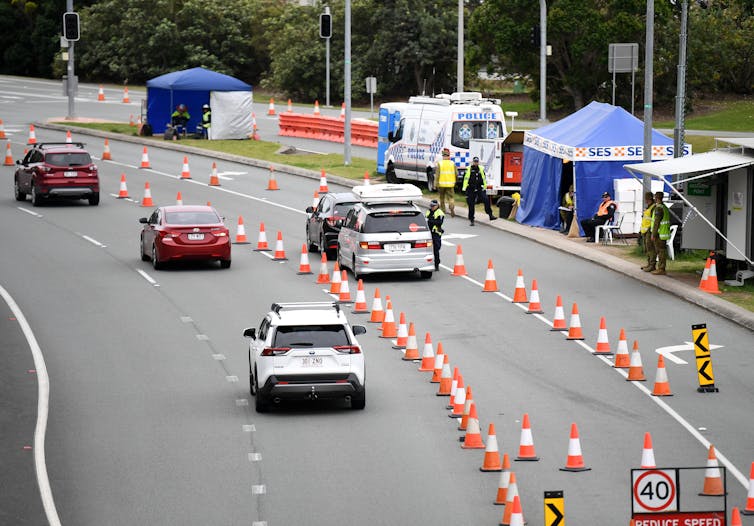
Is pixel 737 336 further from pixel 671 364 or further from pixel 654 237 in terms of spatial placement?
pixel 654 237

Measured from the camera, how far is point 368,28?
81.7m

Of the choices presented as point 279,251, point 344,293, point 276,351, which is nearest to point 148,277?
point 279,251

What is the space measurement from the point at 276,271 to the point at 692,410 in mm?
13994

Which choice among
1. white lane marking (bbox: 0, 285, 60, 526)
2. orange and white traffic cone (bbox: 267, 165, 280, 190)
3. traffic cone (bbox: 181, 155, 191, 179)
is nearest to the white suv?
white lane marking (bbox: 0, 285, 60, 526)

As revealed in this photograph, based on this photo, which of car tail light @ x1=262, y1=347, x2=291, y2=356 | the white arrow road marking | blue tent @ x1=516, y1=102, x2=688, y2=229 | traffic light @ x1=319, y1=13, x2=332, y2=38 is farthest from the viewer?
traffic light @ x1=319, y1=13, x2=332, y2=38

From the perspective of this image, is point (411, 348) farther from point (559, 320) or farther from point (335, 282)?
point (335, 282)

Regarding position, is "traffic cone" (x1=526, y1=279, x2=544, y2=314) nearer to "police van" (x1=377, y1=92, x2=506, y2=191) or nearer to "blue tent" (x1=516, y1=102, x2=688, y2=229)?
"blue tent" (x1=516, y1=102, x2=688, y2=229)

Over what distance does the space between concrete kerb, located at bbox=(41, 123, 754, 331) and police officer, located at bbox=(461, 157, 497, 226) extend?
0.48m

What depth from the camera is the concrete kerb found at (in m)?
27.1

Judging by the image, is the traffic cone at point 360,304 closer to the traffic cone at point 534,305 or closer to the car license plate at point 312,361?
the traffic cone at point 534,305

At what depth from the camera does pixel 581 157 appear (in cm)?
3681

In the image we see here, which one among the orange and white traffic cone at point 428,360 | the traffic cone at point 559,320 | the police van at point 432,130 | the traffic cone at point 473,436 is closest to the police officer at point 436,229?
the traffic cone at point 559,320

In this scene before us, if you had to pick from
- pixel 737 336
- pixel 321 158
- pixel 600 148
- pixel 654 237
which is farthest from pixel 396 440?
pixel 321 158

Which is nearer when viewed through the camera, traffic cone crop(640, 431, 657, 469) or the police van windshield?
traffic cone crop(640, 431, 657, 469)
